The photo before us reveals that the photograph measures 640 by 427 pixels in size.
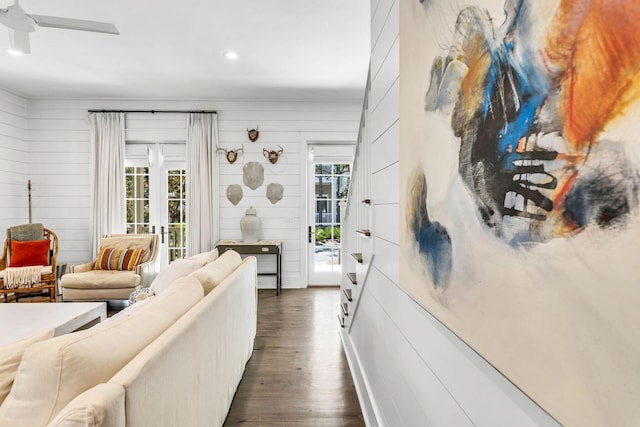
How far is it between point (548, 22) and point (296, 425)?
2.15 metres

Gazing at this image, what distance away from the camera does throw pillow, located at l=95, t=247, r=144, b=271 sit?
4.34 m

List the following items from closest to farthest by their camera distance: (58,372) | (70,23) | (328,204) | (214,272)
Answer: (58,372), (214,272), (70,23), (328,204)

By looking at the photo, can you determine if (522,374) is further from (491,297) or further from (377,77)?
(377,77)

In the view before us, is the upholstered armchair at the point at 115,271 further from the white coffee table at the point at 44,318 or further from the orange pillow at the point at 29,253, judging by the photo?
the white coffee table at the point at 44,318

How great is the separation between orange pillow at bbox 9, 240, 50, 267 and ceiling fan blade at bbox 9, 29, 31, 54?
254 cm

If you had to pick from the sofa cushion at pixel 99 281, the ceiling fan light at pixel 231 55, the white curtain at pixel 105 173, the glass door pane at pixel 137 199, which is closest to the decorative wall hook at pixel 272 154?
the ceiling fan light at pixel 231 55

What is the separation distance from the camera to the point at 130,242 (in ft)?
15.0

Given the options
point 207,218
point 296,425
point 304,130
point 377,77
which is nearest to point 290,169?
point 304,130

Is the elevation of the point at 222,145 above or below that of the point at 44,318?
above

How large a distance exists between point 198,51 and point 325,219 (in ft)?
9.22

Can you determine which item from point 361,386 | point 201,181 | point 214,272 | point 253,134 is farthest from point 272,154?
point 361,386

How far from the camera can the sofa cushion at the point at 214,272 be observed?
2.06m

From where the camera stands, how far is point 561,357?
A: 51cm

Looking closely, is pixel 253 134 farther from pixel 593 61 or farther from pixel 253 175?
pixel 593 61
